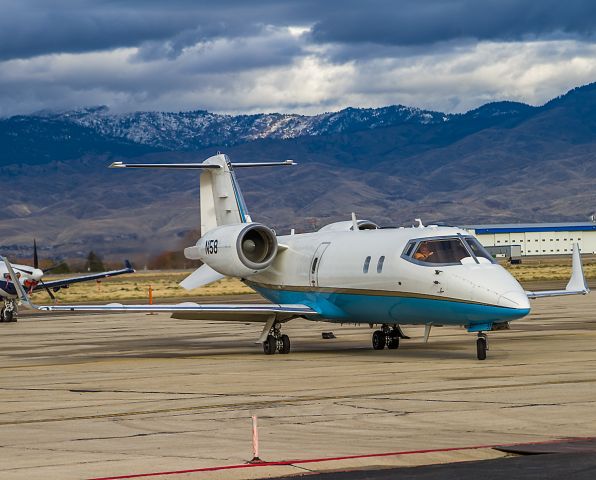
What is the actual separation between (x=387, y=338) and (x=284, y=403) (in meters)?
12.1

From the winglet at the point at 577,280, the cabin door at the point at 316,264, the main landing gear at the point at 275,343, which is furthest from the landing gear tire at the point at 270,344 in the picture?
the winglet at the point at 577,280

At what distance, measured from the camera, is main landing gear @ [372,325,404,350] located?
105 feet

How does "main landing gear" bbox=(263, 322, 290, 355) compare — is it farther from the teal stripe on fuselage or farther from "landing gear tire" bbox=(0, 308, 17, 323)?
"landing gear tire" bbox=(0, 308, 17, 323)

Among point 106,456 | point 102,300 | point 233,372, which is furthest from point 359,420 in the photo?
point 102,300

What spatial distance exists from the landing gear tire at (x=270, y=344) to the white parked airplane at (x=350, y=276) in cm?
3

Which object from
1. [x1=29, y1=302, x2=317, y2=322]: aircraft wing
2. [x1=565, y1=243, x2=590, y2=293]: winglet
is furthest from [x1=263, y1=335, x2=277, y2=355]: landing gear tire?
[x1=565, y1=243, x2=590, y2=293]: winglet

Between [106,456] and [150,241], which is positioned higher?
[150,241]

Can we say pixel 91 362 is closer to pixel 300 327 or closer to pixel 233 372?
pixel 233 372

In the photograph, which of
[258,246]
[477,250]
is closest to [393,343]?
[258,246]

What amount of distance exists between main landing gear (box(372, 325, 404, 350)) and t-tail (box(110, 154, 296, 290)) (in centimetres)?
359

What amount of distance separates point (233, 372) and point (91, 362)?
5.48 meters

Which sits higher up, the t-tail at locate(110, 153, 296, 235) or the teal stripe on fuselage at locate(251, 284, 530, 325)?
the t-tail at locate(110, 153, 296, 235)

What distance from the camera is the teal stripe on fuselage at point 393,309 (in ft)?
86.9

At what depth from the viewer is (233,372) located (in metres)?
26.6
